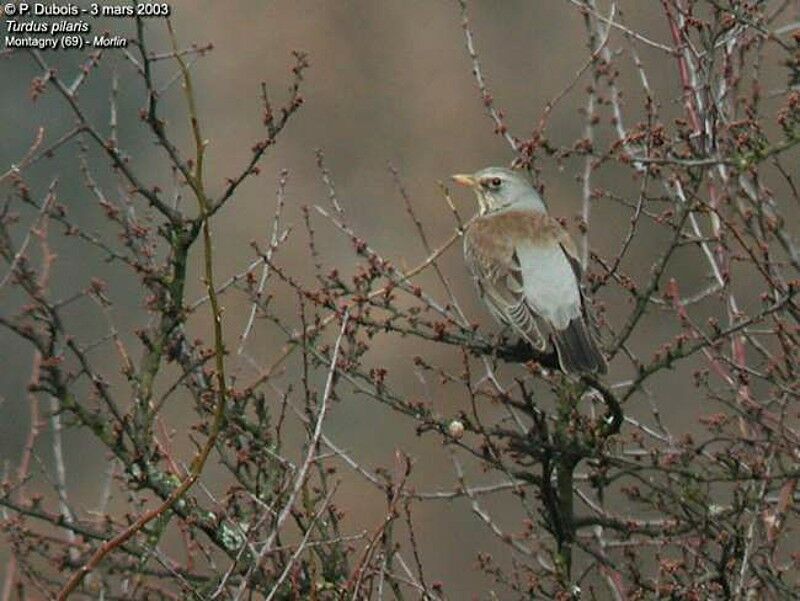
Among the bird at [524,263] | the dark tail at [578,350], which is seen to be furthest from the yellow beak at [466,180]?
the dark tail at [578,350]

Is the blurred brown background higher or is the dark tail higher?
the blurred brown background

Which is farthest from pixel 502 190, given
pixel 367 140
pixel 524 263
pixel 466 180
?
pixel 367 140

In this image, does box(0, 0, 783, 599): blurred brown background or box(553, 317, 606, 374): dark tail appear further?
box(0, 0, 783, 599): blurred brown background

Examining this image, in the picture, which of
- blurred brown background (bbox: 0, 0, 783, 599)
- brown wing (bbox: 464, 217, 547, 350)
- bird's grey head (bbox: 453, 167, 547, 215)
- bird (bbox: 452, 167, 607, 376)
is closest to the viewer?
bird (bbox: 452, 167, 607, 376)

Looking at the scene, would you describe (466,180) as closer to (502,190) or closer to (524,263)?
(502,190)

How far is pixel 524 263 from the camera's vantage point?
8.16 m

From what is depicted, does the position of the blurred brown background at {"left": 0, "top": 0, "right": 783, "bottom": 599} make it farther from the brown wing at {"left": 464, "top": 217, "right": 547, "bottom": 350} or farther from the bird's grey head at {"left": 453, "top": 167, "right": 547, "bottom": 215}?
the brown wing at {"left": 464, "top": 217, "right": 547, "bottom": 350}

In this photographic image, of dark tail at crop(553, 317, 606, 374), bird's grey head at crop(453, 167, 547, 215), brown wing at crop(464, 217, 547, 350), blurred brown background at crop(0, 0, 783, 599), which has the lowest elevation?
dark tail at crop(553, 317, 606, 374)

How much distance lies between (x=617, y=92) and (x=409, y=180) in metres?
18.7

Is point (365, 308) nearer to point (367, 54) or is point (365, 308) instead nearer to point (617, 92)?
point (617, 92)

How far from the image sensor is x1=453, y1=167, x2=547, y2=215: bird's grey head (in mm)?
8516

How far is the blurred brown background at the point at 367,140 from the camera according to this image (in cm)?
2023

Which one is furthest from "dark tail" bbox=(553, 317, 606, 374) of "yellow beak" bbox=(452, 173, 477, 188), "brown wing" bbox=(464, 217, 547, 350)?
"yellow beak" bbox=(452, 173, 477, 188)

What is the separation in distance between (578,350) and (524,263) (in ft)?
3.87
